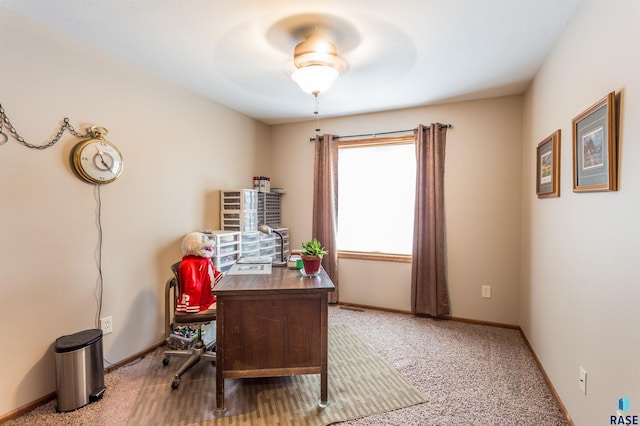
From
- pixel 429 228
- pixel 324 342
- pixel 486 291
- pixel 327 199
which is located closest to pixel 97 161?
pixel 324 342

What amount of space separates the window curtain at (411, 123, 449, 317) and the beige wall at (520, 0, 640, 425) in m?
1.01

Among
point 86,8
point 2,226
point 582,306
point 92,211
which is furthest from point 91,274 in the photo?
point 582,306

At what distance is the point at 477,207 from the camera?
10.8ft

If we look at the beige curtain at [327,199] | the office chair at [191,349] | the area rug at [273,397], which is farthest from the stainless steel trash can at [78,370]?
the beige curtain at [327,199]

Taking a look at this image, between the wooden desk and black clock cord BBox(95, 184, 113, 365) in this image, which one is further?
black clock cord BBox(95, 184, 113, 365)

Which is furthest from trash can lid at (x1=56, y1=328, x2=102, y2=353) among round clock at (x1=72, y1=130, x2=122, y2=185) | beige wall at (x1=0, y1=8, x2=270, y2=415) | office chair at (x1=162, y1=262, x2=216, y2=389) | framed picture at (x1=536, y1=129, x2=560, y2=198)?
framed picture at (x1=536, y1=129, x2=560, y2=198)

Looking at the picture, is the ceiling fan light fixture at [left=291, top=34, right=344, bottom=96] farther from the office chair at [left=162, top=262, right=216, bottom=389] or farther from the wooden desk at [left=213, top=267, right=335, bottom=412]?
the office chair at [left=162, top=262, right=216, bottom=389]

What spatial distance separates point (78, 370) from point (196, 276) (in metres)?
0.87

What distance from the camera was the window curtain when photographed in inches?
133

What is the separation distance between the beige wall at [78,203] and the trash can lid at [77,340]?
12 cm

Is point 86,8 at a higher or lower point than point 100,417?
higher

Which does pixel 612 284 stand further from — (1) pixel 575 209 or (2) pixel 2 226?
(2) pixel 2 226

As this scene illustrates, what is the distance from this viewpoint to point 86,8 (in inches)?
68.7

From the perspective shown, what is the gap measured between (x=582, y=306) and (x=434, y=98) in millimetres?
2363
